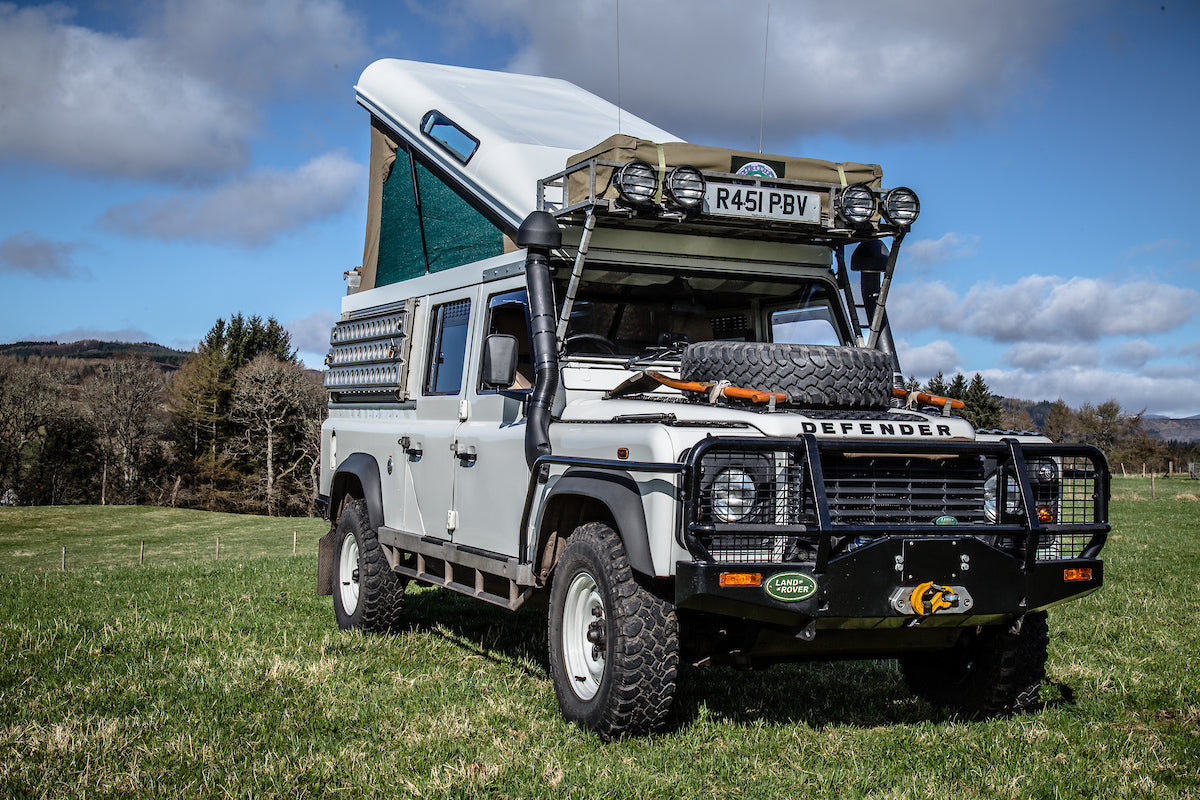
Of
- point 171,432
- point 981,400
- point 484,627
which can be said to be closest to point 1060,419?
point 981,400

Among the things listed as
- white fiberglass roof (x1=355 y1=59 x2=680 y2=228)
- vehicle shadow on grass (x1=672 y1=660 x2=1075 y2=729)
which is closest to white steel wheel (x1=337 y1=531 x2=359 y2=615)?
vehicle shadow on grass (x1=672 y1=660 x2=1075 y2=729)

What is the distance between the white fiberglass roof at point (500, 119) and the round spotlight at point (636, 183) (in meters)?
0.87

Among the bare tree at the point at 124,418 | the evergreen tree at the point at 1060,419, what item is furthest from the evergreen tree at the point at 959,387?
the bare tree at the point at 124,418

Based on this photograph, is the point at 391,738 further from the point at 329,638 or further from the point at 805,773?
the point at 329,638

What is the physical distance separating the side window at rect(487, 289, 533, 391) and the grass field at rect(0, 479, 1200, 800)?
1839 mm

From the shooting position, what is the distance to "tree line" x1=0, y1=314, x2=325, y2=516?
6412 cm

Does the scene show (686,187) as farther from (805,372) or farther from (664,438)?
(664,438)

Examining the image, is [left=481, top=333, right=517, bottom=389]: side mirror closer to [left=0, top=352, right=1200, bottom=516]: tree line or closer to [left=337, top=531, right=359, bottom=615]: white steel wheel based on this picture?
[left=337, top=531, right=359, bottom=615]: white steel wheel

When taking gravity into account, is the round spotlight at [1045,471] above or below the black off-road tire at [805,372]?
below

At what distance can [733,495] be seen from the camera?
4.56 meters

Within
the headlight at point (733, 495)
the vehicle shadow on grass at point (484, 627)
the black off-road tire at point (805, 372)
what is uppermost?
the black off-road tire at point (805, 372)

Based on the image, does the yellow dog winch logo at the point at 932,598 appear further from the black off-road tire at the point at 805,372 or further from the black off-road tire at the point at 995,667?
the black off-road tire at the point at 805,372

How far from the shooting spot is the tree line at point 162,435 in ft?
210

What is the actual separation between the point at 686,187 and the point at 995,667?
10.00 ft
